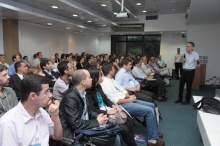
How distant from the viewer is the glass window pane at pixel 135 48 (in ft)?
37.6

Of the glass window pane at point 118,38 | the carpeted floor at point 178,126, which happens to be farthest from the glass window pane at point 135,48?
the carpeted floor at point 178,126

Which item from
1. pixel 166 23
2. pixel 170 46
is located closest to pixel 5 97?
pixel 166 23

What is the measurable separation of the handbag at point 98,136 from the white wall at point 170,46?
9552 mm

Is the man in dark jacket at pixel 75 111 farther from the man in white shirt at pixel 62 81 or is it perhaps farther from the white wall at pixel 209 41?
the white wall at pixel 209 41

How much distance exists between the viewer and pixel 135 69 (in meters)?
5.22

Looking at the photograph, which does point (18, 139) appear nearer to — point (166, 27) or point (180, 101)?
point (180, 101)

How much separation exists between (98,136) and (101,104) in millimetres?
863

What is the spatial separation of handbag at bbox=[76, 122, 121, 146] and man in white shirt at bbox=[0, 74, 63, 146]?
1.47ft

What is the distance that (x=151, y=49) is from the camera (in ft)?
36.7

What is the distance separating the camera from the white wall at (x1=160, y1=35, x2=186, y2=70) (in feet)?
34.4

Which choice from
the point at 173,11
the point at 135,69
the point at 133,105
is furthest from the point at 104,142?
the point at 173,11

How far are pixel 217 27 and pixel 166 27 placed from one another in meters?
2.48

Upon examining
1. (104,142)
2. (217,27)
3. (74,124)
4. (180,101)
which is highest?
(217,27)

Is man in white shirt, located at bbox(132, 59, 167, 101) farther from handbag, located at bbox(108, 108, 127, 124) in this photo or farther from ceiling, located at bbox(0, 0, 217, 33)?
handbag, located at bbox(108, 108, 127, 124)
